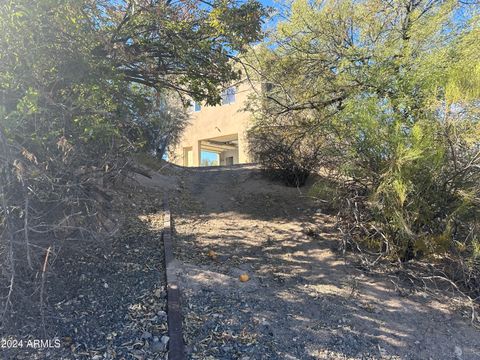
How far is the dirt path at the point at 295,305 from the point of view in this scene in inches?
133

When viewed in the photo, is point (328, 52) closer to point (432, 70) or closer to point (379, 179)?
point (432, 70)

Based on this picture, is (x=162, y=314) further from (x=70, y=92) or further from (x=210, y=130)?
(x=210, y=130)

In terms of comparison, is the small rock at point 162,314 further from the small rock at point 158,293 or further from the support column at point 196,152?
the support column at point 196,152

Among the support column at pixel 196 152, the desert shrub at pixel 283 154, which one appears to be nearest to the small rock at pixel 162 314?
the desert shrub at pixel 283 154

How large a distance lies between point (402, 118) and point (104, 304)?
13.6ft

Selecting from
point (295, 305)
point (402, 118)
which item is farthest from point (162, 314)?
point (402, 118)

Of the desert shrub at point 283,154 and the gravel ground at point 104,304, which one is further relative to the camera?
the desert shrub at point 283,154

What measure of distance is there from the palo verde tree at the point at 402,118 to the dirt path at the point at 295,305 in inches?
28.4

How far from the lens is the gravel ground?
9.97 ft

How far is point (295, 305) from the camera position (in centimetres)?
401

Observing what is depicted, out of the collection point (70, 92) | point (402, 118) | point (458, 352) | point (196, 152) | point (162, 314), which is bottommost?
point (458, 352)

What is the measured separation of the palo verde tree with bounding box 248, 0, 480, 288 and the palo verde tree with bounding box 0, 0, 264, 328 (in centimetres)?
198

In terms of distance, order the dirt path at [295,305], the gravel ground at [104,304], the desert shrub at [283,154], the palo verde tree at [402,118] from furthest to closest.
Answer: the desert shrub at [283,154]
the palo verde tree at [402,118]
the dirt path at [295,305]
the gravel ground at [104,304]

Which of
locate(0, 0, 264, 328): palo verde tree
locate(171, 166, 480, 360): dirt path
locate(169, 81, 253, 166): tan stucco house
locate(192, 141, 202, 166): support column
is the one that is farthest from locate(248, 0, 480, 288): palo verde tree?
locate(192, 141, 202, 166): support column
